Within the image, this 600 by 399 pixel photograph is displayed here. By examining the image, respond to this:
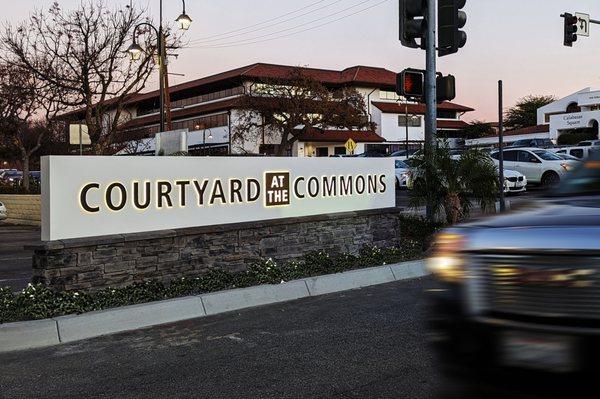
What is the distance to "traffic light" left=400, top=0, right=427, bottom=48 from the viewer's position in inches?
431

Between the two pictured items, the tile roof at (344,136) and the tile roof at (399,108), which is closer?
the tile roof at (344,136)

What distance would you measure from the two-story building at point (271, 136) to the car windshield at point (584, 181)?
4872 cm

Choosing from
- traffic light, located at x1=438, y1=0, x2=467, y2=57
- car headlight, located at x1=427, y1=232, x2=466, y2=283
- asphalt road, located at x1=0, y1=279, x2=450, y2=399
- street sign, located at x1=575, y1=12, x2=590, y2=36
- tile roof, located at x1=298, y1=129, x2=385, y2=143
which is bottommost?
asphalt road, located at x1=0, y1=279, x2=450, y2=399

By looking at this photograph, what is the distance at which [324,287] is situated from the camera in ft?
25.4

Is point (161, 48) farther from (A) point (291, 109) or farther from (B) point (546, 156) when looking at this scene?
(A) point (291, 109)

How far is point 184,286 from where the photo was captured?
7352 millimetres

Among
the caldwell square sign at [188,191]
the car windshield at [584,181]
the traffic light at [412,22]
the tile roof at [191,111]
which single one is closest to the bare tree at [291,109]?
the tile roof at [191,111]

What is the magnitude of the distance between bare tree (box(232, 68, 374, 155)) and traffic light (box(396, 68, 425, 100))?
124ft

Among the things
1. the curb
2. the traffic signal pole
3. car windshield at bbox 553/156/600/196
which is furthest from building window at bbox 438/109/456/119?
car windshield at bbox 553/156/600/196

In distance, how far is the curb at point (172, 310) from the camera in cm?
558

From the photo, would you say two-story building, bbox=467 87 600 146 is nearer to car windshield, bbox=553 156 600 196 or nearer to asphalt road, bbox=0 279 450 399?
asphalt road, bbox=0 279 450 399

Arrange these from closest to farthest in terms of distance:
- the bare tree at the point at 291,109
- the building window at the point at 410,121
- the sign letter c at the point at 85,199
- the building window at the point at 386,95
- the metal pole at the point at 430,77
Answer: the sign letter c at the point at 85,199 → the metal pole at the point at 430,77 → the bare tree at the point at 291,109 → the building window at the point at 410,121 → the building window at the point at 386,95

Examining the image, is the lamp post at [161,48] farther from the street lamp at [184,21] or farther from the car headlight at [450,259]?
the car headlight at [450,259]

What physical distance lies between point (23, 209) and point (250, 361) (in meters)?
20.9
